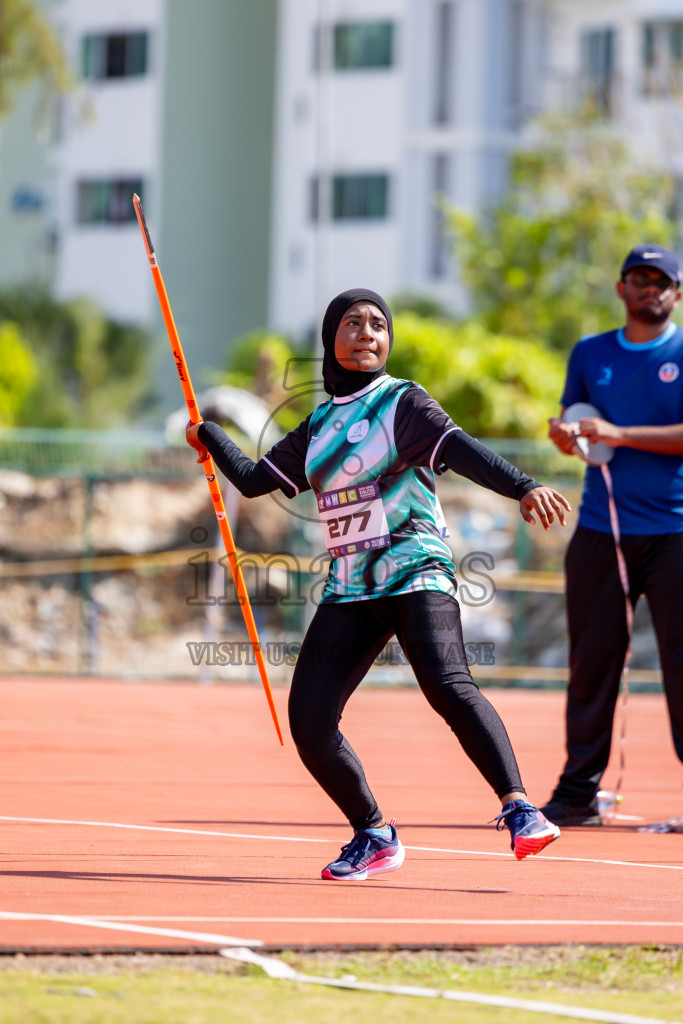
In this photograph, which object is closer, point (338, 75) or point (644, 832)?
point (644, 832)

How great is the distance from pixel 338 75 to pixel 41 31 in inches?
603

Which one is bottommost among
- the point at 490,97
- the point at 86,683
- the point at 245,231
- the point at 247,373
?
the point at 86,683

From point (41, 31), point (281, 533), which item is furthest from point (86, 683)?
point (41, 31)

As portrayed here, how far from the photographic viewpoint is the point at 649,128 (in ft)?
107

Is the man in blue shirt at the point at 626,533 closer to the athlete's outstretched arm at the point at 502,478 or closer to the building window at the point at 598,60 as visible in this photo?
the athlete's outstretched arm at the point at 502,478

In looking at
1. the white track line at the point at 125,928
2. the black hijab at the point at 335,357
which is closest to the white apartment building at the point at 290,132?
the black hijab at the point at 335,357

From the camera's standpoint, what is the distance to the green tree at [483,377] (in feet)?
73.0

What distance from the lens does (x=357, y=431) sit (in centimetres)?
484

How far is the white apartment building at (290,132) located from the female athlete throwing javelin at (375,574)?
27.9 metres

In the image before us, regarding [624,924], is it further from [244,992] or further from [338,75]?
[338,75]

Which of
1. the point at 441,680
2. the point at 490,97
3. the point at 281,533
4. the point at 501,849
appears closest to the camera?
the point at 441,680

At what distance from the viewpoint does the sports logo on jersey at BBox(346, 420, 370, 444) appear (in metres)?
4.83

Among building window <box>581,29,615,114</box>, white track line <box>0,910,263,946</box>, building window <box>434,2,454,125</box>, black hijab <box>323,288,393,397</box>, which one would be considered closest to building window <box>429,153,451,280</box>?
building window <box>434,2,454,125</box>

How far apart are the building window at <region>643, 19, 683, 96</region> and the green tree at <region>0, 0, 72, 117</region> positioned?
1297cm
